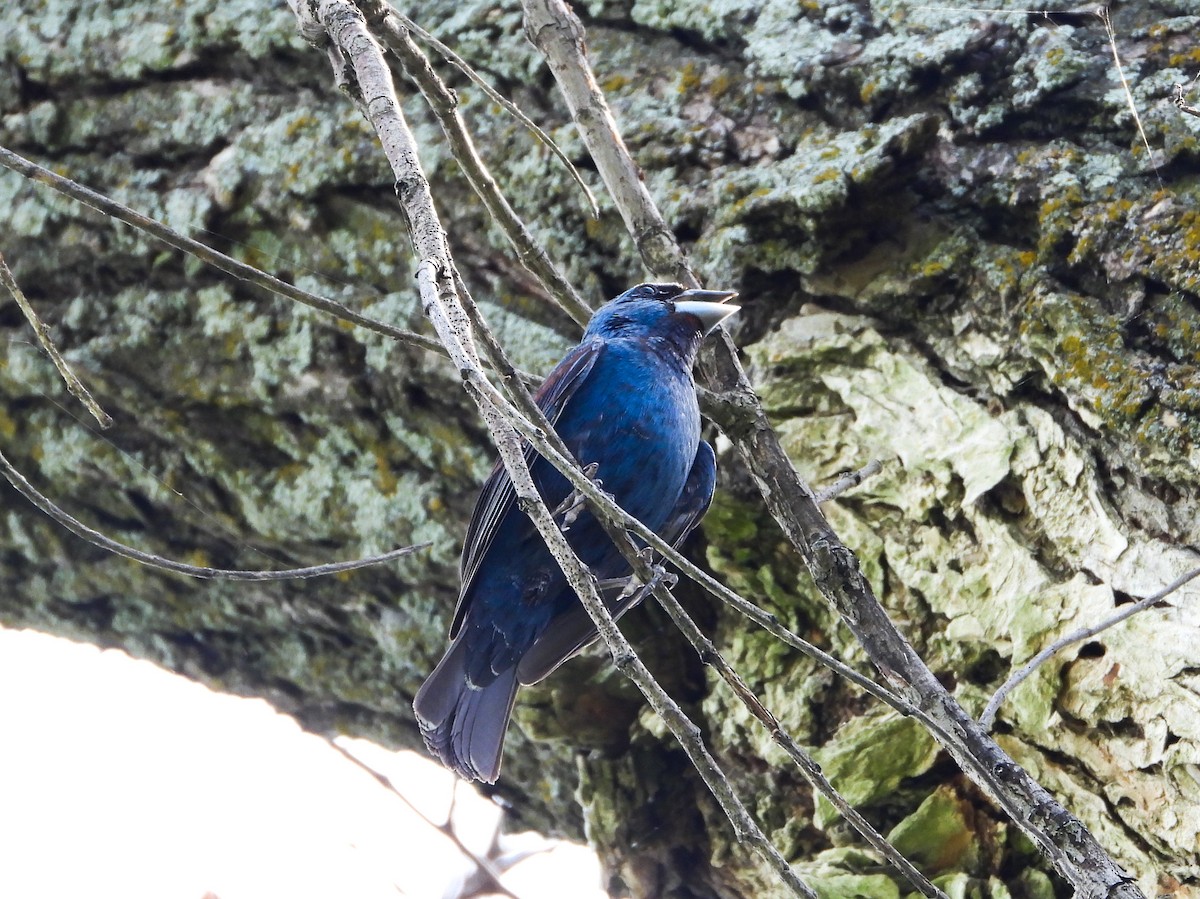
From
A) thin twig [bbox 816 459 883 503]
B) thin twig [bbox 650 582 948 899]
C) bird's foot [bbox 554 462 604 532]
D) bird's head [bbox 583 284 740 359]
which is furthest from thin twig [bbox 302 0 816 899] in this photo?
bird's foot [bbox 554 462 604 532]

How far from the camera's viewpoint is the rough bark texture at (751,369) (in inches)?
85.3

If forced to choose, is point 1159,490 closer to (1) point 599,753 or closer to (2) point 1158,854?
(2) point 1158,854

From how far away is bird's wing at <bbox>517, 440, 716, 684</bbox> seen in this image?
2699mm

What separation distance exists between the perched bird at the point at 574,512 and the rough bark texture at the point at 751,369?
0.14 metres

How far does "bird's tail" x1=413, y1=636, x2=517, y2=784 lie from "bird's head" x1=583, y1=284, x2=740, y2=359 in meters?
0.85

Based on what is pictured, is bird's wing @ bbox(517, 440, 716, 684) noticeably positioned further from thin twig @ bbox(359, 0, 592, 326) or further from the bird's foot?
thin twig @ bbox(359, 0, 592, 326)

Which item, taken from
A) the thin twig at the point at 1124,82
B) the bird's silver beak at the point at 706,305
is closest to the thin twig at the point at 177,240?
the bird's silver beak at the point at 706,305

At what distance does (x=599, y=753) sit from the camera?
2883 mm

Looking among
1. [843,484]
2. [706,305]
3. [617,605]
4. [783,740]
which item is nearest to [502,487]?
[617,605]

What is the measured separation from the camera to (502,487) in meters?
2.54

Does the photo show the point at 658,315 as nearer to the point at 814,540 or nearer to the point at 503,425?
the point at 814,540

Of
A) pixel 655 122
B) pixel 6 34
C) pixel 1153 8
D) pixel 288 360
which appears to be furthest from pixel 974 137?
pixel 6 34

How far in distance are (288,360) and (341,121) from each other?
67 cm

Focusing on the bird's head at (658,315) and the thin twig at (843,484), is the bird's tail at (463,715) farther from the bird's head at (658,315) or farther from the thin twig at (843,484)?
the thin twig at (843,484)
